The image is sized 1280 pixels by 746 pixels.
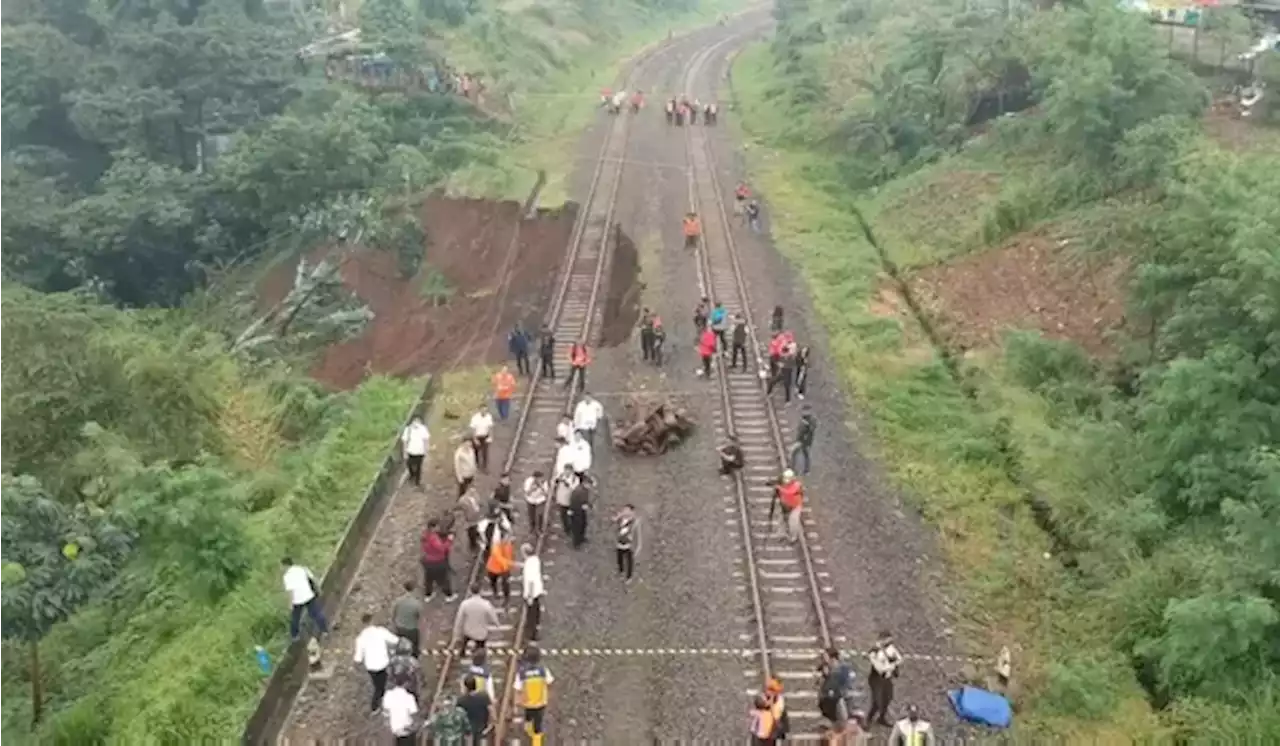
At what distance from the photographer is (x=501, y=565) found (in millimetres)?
18188

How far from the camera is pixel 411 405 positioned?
26.7 m

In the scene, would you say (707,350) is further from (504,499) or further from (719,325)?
(504,499)

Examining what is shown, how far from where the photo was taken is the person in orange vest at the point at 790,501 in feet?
65.4

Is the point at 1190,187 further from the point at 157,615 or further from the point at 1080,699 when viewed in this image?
the point at 157,615

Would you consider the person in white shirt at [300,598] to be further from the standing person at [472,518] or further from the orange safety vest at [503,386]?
the orange safety vest at [503,386]

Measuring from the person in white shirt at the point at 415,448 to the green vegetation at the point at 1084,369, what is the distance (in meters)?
8.01

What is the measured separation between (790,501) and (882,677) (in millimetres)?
4659

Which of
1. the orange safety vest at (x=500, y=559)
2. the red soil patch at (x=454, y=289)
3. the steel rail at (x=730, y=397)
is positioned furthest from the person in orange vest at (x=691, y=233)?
the orange safety vest at (x=500, y=559)

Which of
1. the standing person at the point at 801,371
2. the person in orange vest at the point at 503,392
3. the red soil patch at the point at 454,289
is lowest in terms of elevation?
the red soil patch at the point at 454,289

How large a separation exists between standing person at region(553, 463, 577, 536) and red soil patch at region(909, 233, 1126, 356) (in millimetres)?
12261

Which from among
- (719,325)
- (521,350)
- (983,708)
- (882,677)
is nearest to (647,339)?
(719,325)

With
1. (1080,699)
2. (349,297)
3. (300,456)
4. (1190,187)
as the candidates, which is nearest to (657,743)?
(1080,699)

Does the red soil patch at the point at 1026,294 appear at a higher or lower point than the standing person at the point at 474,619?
lower

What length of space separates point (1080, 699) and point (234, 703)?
10287mm
